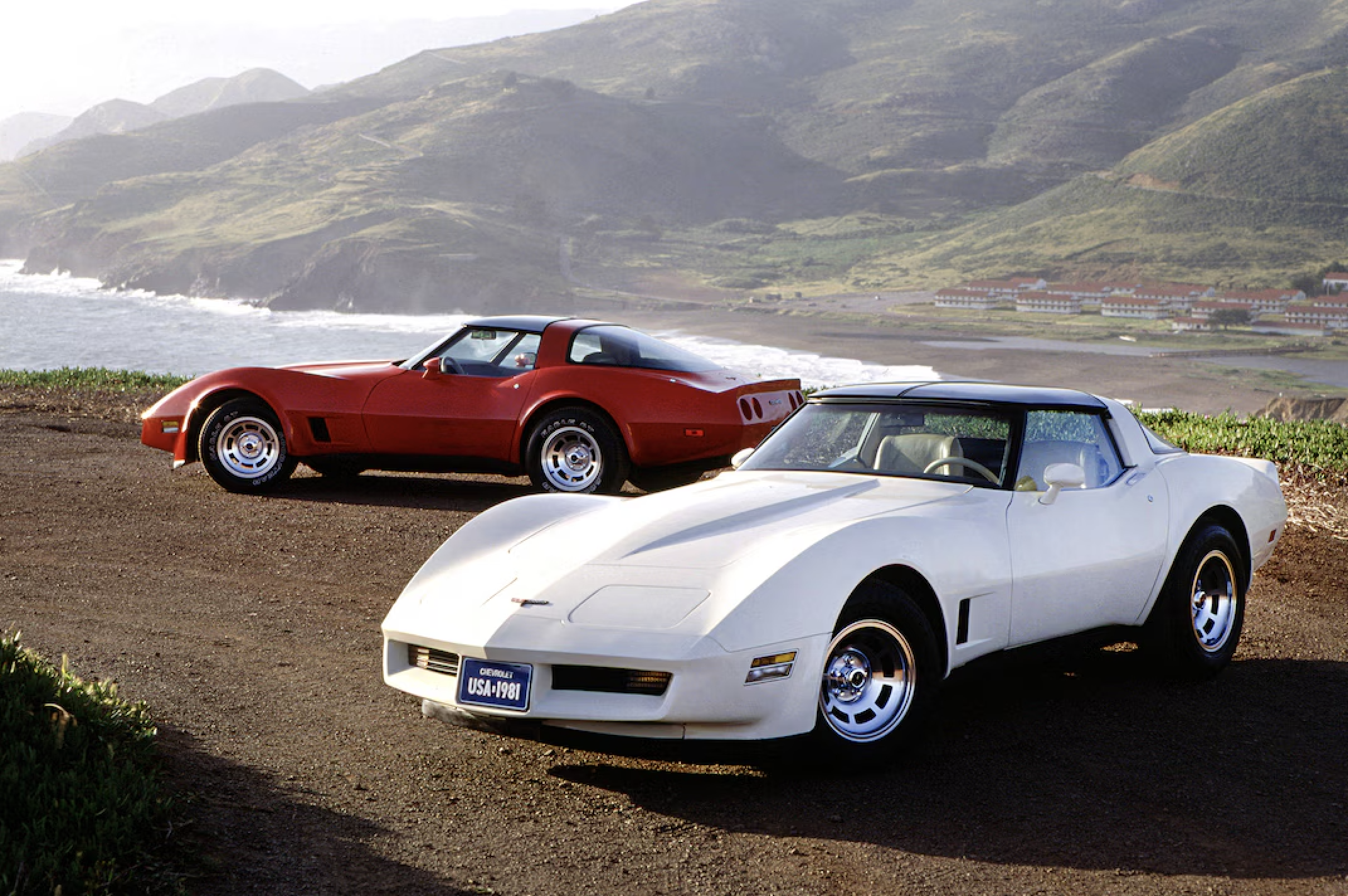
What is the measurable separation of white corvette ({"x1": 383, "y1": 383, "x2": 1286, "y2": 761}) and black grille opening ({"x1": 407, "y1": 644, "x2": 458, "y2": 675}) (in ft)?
0.03

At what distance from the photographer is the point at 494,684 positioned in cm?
462

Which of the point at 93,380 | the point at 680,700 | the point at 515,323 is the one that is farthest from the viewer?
the point at 93,380

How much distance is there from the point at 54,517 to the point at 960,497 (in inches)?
287

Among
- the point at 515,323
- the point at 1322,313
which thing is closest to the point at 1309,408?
the point at 515,323

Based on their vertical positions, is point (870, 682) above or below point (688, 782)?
above

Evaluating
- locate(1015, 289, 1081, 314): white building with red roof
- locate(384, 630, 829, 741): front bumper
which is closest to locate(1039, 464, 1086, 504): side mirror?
locate(384, 630, 829, 741): front bumper

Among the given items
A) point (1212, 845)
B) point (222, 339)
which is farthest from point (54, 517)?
point (222, 339)

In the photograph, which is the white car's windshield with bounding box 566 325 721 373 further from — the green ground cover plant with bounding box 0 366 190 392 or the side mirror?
the green ground cover plant with bounding box 0 366 190 392

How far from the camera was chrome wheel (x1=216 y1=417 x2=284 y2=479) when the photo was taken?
1148 cm

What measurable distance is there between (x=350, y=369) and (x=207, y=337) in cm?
11063

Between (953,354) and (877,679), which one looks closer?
(877,679)

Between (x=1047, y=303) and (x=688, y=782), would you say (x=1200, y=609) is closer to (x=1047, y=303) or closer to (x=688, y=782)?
(x=688, y=782)

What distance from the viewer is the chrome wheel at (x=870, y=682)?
4824mm

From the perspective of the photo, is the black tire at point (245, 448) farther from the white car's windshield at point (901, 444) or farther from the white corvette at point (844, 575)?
the white car's windshield at point (901, 444)
